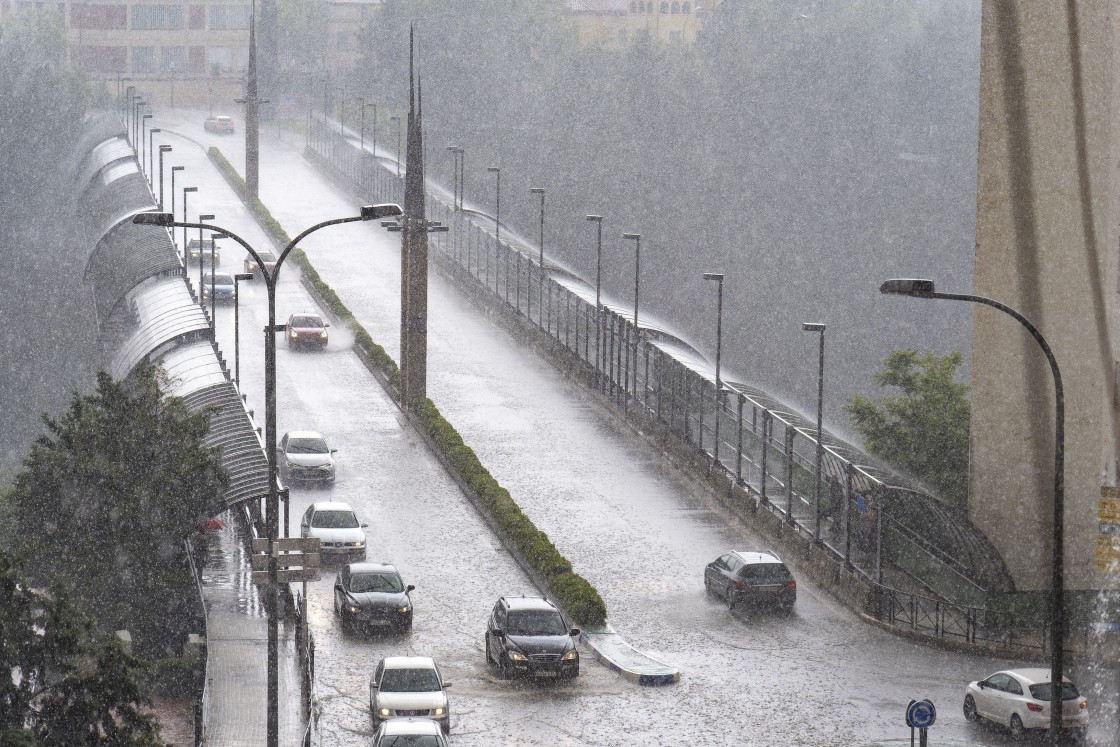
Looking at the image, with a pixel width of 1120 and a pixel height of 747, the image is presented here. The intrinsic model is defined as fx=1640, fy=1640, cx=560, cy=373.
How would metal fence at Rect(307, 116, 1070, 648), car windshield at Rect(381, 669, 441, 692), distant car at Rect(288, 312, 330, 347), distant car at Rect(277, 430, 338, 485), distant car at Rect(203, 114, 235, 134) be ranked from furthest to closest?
1. distant car at Rect(203, 114, 235, 134)
2. distant car at Rect(288, 312, 330, 347)
3. distant car at Rect(277, 430, 338, 485)
4. metal fence at Rect(307, 116, 1070, 648)
5. car windshield at Rect(381, 669, 441, 692)

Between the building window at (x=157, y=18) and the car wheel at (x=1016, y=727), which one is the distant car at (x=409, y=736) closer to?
the car wheel at (x=1016, y=727)

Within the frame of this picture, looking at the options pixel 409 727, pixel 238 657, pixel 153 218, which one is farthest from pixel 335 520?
pixel 153 218

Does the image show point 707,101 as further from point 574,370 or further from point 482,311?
point 574,370

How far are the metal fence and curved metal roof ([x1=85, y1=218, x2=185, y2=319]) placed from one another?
15.3 meters

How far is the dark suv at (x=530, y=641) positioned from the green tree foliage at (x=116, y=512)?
25.6 ft

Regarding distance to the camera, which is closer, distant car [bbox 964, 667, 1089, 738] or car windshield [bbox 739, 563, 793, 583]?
distant car [bbox 964, 667, 1089, 738]

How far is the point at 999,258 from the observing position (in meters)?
39.7

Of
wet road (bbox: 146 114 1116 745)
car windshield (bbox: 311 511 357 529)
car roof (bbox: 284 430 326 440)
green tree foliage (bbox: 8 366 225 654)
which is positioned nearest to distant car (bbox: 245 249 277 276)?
wet road (bbox: 146 114 1116 745)

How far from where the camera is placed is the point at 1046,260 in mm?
39031

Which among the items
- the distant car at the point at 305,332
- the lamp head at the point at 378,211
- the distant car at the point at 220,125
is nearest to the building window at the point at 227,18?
the distant car at the point at 220,125

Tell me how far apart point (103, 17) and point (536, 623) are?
15335 centimetres

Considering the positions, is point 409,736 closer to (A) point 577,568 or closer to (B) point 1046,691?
(B) point 1046,691

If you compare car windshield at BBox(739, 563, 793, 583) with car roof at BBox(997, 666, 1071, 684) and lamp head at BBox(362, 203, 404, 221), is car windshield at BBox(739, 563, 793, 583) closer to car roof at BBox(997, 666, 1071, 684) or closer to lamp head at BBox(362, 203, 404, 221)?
car roof at BBox(997, 666, 1071, 684)

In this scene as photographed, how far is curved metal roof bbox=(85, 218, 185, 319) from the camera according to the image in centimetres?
6962
